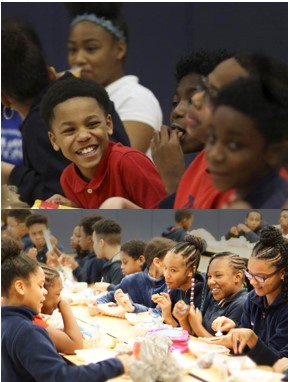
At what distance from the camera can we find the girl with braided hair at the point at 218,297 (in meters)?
2.39

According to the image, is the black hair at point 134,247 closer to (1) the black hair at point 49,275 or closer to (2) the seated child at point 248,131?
(1) the black hair at point 49,275

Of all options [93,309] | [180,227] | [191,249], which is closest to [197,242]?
[191,249]

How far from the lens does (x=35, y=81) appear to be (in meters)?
1.86

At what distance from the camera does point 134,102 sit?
6.11ft

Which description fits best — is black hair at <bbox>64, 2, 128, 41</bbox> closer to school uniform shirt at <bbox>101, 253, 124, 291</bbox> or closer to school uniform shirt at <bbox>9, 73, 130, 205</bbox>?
school uniform shirt at <bbox>9, 73, 130, 205</bbox>

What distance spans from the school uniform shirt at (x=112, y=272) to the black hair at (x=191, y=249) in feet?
0.54

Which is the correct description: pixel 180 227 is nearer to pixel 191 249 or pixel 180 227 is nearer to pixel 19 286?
pixel 191 249

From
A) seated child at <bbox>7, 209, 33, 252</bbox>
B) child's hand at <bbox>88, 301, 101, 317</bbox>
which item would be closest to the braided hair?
child's hand at <bbox>88, 301, 101, 317</bbox>

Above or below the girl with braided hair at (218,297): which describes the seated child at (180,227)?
above

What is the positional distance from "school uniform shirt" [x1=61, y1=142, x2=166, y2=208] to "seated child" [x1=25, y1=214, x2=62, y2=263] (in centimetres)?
22

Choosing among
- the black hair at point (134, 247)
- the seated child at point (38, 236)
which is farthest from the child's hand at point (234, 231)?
the seated child at point (38, 236)

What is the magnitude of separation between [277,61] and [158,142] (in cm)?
32

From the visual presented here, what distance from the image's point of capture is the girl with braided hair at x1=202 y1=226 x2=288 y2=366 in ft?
7.50

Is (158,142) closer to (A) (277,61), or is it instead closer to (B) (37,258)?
(A) (277,61)
